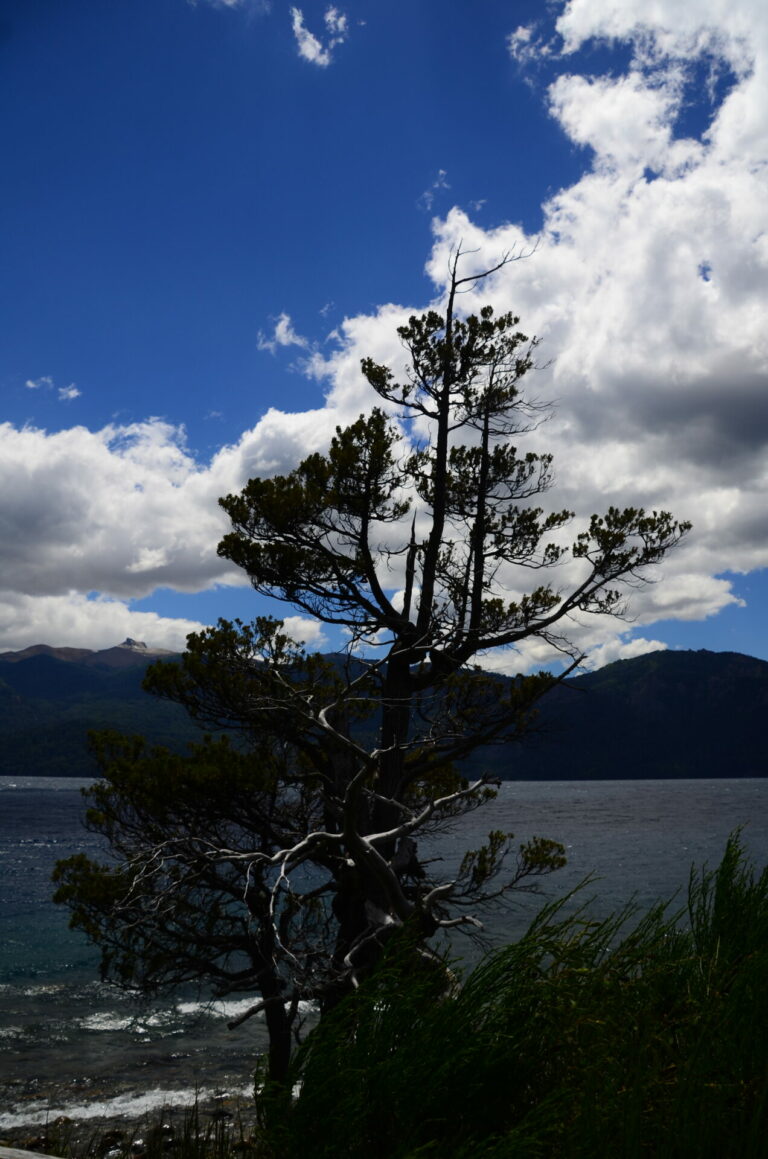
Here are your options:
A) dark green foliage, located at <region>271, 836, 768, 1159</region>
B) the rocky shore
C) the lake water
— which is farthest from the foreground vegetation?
the rocky shore

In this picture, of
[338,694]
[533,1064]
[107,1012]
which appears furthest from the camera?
[107,1012]

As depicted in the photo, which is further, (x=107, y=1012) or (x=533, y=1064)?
(x=107, y=1012)

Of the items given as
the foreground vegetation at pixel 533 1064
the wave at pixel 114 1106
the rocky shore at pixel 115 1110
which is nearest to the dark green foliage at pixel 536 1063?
the foreground vegetation at pixel 533 1064

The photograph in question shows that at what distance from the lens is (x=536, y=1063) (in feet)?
12.5

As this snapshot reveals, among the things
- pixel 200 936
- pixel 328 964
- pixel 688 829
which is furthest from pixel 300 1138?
pixel 688 829

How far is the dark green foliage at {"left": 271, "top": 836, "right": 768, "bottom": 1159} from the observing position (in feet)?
10.2

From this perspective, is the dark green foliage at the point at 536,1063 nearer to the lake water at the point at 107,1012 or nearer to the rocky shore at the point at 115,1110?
the lake water at the point at 107,1012

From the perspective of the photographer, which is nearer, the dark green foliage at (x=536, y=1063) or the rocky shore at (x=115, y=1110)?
the dark green foliage at (x=536, y=1063)

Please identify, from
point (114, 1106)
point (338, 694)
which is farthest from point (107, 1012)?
point (338, 694)

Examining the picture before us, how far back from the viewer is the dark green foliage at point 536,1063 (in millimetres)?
3119

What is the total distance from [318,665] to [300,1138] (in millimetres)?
11399

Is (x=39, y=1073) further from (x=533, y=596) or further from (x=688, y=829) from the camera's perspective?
(x=688, y=829)

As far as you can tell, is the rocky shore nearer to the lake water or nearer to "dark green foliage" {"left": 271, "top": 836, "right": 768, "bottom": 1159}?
the lake water

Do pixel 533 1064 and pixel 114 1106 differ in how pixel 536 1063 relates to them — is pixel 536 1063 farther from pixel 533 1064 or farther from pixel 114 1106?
pixel 114 1106
